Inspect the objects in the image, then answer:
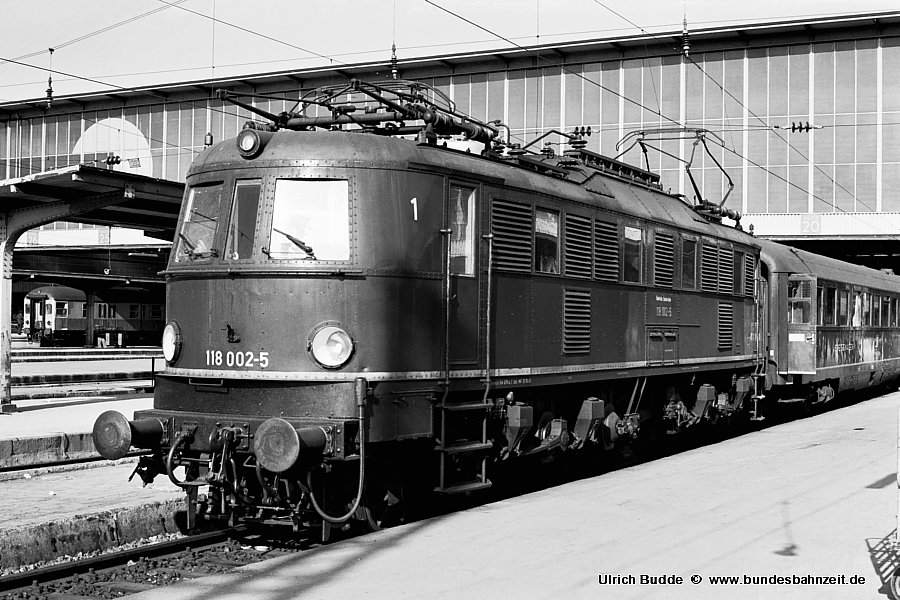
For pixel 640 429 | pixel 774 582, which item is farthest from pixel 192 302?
pixel 640 429

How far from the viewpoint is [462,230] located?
10.2 metres

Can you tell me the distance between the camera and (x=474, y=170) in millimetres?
10414

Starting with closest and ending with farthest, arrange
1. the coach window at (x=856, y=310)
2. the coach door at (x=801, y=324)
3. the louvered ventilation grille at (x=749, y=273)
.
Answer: the louvered ventilation grille at (x=749, y=273) < the coach door at (x=801, y=324) < the coach window at (x=856, y=310)

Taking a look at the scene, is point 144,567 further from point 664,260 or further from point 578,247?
point 664,260

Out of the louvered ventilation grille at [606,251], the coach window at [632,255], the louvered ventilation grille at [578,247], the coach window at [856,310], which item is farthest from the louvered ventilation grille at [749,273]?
the coach window at [856,310]

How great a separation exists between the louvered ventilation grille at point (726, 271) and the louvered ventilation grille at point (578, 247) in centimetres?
567

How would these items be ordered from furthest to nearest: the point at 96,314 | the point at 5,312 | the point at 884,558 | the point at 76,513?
1. the point at 96,314
2. the point at 5,312
3. the point at 76,513
4. the point at 884,558

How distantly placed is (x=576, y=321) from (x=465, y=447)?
2.94 meters

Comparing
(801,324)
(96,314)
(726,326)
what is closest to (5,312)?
(726,326)

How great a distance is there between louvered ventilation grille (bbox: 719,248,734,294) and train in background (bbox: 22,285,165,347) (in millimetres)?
62526

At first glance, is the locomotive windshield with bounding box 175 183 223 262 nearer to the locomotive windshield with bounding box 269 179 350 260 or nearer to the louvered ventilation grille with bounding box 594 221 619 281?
the locomotive windshield with bounding box 269 179 350 260

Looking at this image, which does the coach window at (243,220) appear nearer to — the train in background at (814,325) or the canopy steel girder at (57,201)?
the canopy steel girder at (57,201)

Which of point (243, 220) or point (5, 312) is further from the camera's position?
point (5, 312)

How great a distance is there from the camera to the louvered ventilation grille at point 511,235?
10.7 meters
